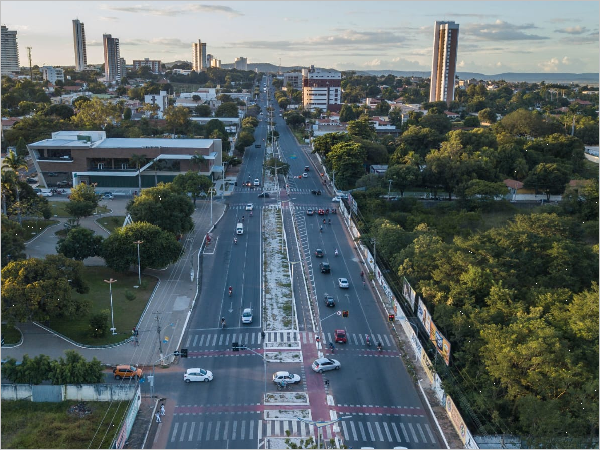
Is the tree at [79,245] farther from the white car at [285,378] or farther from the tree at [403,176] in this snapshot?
the tree at [403,176]

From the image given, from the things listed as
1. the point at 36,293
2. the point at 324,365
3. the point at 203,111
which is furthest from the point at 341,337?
the point at 203,111

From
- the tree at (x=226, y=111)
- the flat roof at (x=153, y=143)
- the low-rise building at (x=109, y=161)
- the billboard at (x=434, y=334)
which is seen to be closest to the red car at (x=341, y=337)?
the billboard at (x=434, y=334)

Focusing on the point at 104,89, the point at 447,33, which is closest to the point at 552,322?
the point at 447,33

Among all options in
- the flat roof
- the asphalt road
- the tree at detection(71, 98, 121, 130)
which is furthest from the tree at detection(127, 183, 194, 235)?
the tree at detection(71, 98, 121, 130)

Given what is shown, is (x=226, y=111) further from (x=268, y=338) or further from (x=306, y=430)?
(x=306, y=430)

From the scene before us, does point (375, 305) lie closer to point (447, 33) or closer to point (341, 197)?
point (341, 197)

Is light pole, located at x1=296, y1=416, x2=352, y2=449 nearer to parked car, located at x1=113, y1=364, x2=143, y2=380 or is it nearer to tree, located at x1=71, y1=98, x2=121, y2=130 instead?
parked car, located at x1=113, y1=364, x2=143, y2=380
